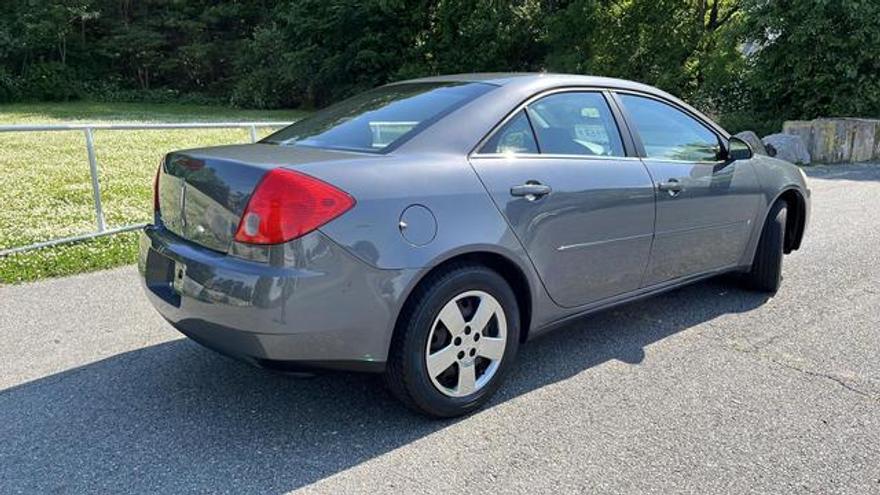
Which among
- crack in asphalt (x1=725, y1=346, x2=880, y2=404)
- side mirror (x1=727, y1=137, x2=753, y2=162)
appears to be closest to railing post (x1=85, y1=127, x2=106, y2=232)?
side mirror (x1=727, y1=137, x2=753, y2=162)

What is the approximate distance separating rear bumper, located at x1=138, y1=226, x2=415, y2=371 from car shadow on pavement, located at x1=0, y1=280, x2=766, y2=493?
0.39 metres

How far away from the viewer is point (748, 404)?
333 cm

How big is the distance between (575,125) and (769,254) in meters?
2.05

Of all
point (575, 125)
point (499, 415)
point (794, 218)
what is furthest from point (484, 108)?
point (794, 218)

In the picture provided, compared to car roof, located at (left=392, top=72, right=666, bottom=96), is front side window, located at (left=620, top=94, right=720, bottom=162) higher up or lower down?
lower down

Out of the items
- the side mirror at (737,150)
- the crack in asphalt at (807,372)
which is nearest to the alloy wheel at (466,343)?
the crack in asphalt at (807,372)

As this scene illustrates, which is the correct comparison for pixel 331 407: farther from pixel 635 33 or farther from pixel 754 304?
pixel 635 33

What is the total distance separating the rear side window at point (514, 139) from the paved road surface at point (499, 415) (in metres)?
1.22

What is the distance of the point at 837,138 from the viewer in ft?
43.9

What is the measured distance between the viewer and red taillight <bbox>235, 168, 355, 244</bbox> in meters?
2.72

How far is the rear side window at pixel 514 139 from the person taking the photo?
10.9 ft

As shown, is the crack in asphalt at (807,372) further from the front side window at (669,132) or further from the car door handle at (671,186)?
the front side window at (669,132)

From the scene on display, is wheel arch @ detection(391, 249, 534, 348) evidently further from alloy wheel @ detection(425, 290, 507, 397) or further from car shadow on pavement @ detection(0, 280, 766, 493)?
car shadow on pavement @ detection(0, 280, 766, 493)

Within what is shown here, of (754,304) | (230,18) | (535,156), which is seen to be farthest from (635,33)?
(230,18)
